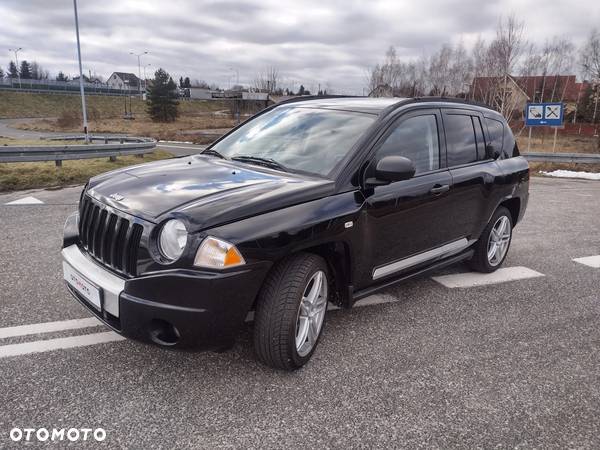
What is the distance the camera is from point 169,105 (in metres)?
60.6

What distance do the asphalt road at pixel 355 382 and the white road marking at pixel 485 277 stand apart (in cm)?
34

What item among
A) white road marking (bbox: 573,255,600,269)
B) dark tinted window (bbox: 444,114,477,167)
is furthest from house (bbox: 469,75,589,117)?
dark tinted window (bbox: 444,114,477,167)

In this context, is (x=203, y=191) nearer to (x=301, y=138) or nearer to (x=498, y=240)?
(x=301, y=138)

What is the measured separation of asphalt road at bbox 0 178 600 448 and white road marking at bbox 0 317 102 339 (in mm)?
68

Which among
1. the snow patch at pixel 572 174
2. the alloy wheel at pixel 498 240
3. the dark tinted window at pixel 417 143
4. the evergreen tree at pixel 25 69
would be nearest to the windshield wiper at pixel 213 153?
the dark tinted window at pixel 417 143

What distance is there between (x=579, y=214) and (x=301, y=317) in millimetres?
7556

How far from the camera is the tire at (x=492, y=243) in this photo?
192 inches

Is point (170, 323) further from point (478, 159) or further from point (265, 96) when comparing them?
point (265, 96)

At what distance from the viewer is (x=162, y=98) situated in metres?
59.9

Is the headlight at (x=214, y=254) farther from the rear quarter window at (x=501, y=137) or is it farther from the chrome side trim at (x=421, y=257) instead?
the rear quarter window at (x=501, y=137)

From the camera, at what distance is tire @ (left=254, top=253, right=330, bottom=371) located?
2771mm

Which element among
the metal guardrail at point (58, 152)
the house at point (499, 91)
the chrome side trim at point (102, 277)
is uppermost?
the house at point (499, 91)

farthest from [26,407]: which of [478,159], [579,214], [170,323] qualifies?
[579,214]

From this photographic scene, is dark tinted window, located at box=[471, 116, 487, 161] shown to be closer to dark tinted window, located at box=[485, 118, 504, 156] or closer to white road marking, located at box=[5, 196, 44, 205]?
dark tinted window, located at box=[485, 118, 504, 156]
